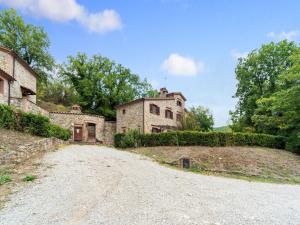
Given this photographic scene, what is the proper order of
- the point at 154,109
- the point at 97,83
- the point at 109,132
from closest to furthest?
the point at 154,109 → the point at 109,132 → the point at 97,83

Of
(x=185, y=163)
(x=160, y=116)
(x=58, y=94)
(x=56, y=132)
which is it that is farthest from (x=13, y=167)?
(x=58, y=94)

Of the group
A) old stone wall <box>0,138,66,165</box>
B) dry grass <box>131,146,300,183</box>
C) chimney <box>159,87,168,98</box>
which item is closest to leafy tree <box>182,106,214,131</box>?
chimney <box>159,87,168,98</box>

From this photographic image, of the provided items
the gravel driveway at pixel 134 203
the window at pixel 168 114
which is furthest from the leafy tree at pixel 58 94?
the gravel driveway at pixel 134 203

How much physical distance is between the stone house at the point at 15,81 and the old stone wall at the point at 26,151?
556cm

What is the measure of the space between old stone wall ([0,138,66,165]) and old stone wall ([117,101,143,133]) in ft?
41.8

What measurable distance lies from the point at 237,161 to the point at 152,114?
47.3ft

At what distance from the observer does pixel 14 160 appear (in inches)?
400

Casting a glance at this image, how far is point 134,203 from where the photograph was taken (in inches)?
247

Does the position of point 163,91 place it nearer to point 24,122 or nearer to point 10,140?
point 24,122

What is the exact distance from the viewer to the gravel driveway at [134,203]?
5199 mm

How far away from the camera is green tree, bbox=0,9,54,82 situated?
102 feet

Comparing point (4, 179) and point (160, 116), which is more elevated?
point (160, 116)

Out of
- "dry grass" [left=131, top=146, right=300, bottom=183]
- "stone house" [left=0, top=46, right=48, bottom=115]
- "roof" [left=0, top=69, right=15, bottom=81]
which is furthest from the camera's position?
"stone house" [left=0, top=46, right=48, bottom=115]

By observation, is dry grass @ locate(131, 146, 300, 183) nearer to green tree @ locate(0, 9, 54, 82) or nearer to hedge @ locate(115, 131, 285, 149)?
hedge @ locate(115, 131, 285, 149)
